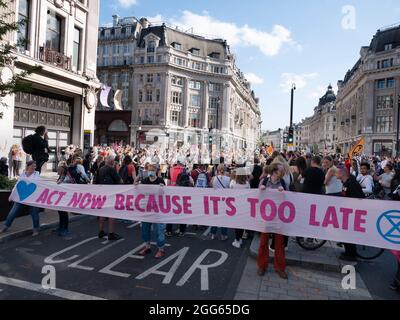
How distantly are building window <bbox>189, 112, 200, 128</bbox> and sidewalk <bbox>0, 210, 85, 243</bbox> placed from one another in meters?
54.8


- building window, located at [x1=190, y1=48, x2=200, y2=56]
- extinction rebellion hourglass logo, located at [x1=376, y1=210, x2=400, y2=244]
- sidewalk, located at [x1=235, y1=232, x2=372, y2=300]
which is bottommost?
sidewalk, located at [x1=235, y1=232, x2=372, y2=300]

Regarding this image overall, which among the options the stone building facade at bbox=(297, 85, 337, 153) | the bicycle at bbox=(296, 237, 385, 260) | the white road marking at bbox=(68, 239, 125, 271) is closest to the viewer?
the white road marking at bbox=(68, 239, 125, 271)

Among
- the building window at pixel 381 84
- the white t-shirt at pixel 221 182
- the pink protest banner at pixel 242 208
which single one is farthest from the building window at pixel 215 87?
the pink protest banner at pixel 242 208

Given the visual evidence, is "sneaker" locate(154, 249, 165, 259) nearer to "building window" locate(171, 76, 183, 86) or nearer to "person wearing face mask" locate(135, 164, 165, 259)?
"person wearing face mask" locate(135, 164, 165, 259)

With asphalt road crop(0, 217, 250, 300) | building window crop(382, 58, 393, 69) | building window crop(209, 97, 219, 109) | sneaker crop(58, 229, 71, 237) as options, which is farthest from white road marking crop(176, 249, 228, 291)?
building window crop(382, 58, 393, 69)

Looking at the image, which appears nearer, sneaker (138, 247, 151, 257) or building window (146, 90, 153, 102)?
sneaker (138, 247, 151, 257)

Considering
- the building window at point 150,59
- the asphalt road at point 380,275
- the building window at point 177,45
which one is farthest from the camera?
the building window at point 177,45

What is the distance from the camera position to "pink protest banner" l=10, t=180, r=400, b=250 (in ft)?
17.6

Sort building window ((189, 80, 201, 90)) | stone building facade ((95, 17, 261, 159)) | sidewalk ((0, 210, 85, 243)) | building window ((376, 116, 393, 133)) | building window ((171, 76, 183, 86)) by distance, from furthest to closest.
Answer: building window ((189, 80, 201, 90))
building window ((171, 76, 183, 86))
stone building facade ((95, 17, 261, 159))
building window ((376, 116, 393, 133))
sidewalk ((0, 210, 85, 243))

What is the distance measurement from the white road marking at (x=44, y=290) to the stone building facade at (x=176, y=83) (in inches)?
2014

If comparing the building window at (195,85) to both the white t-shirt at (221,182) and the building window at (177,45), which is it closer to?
the building window at (177,45)

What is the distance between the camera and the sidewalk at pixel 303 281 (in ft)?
15.7

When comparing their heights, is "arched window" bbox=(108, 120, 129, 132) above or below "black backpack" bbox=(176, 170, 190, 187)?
above
